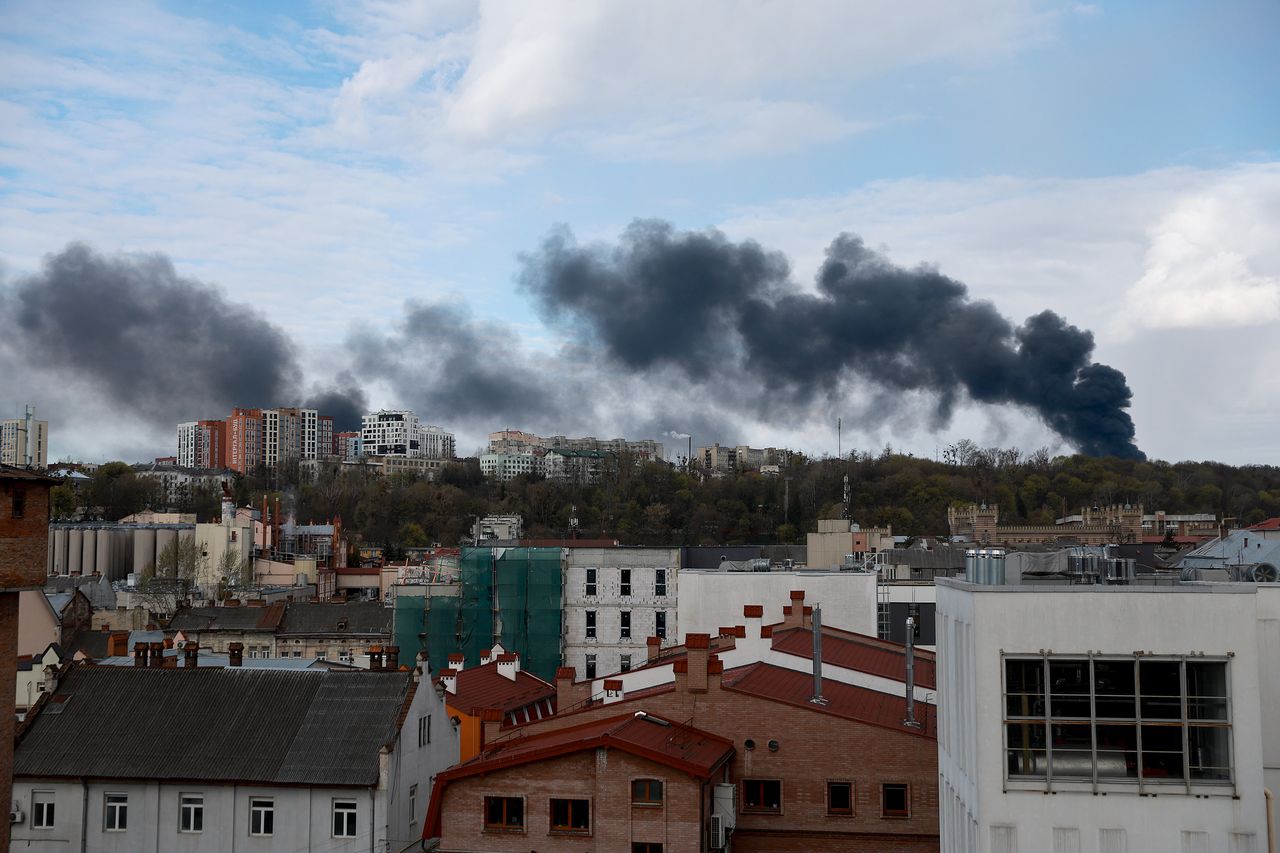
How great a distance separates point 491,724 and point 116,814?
918 cm

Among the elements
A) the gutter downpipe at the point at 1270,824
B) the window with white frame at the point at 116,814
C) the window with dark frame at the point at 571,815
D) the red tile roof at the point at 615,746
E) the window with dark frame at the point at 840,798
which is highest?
the gutter downpipe at the point at 1270,824

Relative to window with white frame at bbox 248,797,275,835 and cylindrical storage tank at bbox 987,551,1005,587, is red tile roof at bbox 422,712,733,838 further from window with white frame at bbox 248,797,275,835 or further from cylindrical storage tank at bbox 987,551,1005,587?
cylindrical storage tank at bbox 987,551,1005,587

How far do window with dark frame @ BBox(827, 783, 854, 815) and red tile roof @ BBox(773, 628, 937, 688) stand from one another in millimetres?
6415

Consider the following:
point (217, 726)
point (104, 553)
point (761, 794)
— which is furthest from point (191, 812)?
point (104, 553)

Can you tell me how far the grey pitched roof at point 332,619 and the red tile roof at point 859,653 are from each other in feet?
125

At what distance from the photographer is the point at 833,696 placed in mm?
31219

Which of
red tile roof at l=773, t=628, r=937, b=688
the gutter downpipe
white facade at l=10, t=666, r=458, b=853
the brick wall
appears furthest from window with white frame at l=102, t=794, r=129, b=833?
the gutter downpipe

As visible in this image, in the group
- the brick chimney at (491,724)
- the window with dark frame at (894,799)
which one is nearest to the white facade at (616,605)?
the brick chimney at (491,724)

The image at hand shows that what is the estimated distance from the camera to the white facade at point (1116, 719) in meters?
17.8

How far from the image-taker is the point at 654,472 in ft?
547

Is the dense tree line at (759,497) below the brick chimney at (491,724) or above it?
above

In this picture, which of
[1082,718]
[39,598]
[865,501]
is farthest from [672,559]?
[865,501]

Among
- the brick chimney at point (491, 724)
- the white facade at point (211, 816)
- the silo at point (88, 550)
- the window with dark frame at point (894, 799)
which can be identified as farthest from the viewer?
the silo at point (88, 550)

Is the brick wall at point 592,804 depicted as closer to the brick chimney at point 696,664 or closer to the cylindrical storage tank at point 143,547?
the brick chimney at point 696,664
